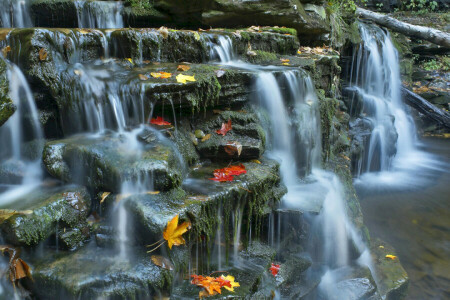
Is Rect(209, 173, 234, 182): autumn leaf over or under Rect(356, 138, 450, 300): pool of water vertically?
over

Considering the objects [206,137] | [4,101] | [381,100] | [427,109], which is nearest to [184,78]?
[206,137]

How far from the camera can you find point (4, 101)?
2.97m

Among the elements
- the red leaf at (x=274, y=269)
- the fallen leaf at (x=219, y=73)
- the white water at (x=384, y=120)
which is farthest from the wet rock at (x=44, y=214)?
the white water at (x=384, y=120)

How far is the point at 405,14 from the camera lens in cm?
1420

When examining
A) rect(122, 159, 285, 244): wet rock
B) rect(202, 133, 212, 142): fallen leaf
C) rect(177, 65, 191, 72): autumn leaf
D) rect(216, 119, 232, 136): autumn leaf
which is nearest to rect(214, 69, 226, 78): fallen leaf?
rect(177, 65, 191, 72): autumn leaf

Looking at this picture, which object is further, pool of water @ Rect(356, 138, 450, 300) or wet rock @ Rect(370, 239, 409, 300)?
pool of water @ Rect(356, 138, 450, 300)

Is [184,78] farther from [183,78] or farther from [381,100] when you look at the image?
[381,100]

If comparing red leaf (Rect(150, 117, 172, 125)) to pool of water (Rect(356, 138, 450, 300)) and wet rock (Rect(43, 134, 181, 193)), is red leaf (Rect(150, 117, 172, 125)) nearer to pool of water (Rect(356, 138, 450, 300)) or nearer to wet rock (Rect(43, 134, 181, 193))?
wet rock (Rect(43, 134, 181, 193))

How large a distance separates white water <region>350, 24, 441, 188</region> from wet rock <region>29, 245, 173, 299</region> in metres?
5.78

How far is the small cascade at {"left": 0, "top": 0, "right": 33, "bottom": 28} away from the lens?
577cm

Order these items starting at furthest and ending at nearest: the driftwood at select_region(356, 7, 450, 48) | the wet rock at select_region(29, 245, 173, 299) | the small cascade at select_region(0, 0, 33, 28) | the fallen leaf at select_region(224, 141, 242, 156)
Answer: the driftwood at select_region(356, 7, 450, 48) → the small cascade at select_region(0, 0, 33, 28) → the fallen leaf at select_region(224, 141, 242, 156) → the wet rock at select_region(29, 245, 173, 299)

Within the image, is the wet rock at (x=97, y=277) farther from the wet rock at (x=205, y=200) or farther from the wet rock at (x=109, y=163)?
the wet rock at (x=109, y=163)

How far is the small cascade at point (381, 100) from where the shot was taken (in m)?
7.95

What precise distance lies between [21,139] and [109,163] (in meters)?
1.09
